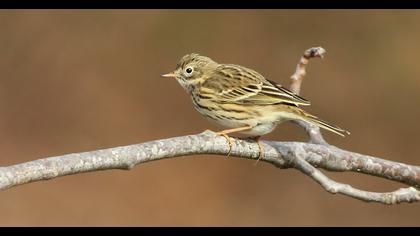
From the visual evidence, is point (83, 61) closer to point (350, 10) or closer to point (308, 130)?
point (350, 10)

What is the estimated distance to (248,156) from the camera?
6.13 m

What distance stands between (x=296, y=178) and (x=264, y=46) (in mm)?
2943

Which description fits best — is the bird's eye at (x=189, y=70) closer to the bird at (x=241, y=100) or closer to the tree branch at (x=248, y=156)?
the bird at (x=241, y=100)

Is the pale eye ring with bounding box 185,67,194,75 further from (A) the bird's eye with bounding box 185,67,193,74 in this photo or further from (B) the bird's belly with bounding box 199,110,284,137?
(B) the bird's belly with bounding box 199,110,284,137

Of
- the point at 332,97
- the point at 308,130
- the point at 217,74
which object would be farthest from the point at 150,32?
the point at 308,130

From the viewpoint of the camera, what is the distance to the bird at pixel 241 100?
23.0ft

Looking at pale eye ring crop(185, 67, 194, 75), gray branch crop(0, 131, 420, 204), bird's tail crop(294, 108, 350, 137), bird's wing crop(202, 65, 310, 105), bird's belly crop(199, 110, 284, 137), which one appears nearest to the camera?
gray branch crop(0, 131, 420, 204)

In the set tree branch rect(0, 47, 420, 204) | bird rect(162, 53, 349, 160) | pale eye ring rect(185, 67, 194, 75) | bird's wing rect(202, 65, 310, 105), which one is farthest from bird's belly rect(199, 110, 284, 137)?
pale eye ring rect(185, 67, 194, 75)

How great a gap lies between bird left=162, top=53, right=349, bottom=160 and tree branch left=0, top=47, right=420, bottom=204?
0.23m

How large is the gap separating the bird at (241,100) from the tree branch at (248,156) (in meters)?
0.23

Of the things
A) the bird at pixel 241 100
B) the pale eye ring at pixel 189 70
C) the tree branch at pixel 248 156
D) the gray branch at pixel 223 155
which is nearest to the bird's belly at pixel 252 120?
the bird at pixel 241 100

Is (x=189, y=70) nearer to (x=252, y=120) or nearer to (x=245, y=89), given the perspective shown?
(x=245, y=89)

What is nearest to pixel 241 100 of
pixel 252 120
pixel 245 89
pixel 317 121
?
pixel 245 89

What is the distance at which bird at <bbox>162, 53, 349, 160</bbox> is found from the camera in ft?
23.0
